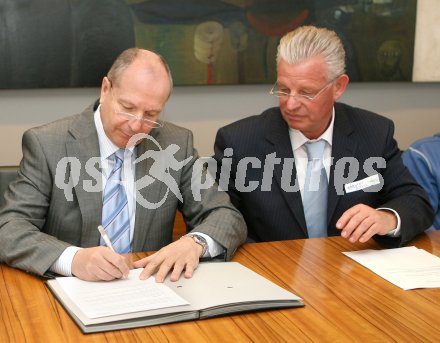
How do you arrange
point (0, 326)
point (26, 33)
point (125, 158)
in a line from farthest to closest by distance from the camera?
point (26, 33) < point (125, 158) < point (0, 326)

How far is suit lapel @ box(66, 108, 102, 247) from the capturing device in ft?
7.73

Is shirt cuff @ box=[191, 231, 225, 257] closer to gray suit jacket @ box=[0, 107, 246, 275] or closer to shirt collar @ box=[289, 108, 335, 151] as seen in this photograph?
gray suit jacket @ box=[0, 107, 246, 275]

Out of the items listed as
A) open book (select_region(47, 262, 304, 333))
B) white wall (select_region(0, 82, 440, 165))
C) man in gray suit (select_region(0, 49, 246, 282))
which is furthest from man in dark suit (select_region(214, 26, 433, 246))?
white wall (select_region(0, 82, 440, 165))

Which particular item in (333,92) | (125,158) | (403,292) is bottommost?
(403,292)

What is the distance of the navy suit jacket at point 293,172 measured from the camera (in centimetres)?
272

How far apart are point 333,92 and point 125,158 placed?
90 cm

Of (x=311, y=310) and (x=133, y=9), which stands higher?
(x=133, y=9)

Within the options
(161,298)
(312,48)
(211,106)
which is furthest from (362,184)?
(211,106)

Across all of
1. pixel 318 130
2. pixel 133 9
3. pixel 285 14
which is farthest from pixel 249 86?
pixel 318 130

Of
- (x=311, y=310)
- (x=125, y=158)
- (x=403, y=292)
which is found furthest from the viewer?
(x=125, y=158)

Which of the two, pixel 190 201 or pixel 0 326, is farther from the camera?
pixel 190 201

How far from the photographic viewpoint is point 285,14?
3.90 meters

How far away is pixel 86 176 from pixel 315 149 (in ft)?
3.23

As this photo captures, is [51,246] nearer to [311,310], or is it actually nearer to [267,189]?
[311,310]
